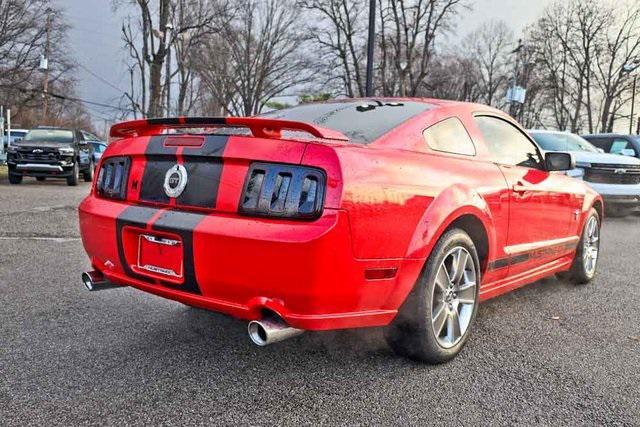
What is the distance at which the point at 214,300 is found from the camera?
2438 mm

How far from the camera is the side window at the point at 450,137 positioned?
300 centimetres

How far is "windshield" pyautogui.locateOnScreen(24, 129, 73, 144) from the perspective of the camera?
1575 centimetres

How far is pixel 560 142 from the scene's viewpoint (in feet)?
35.1

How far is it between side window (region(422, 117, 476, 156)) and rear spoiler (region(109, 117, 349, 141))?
64 cm

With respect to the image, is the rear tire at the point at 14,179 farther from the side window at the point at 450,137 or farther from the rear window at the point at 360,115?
the side window at the point at 450,137

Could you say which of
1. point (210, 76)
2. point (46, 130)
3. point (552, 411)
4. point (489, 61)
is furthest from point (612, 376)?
point (489, 61)

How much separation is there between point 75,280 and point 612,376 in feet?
12.7

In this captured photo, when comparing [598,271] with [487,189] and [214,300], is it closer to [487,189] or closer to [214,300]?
[487,189]

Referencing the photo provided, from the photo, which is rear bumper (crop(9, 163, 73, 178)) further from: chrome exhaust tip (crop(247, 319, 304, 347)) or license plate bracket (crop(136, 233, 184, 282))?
chrome exhaust tip (crop(247, 319, 304, 347))

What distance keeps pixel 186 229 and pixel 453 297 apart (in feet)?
4.88

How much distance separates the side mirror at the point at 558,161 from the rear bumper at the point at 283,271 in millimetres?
2023

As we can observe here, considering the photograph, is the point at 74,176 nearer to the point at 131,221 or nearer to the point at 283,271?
the point at 131,221

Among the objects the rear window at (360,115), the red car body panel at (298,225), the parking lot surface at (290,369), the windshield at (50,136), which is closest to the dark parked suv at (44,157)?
the windshield at (50,136)

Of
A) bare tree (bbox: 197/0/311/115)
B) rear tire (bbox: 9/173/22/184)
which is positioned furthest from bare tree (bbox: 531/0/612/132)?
rear tire (bbox: 9/173/22/184)
